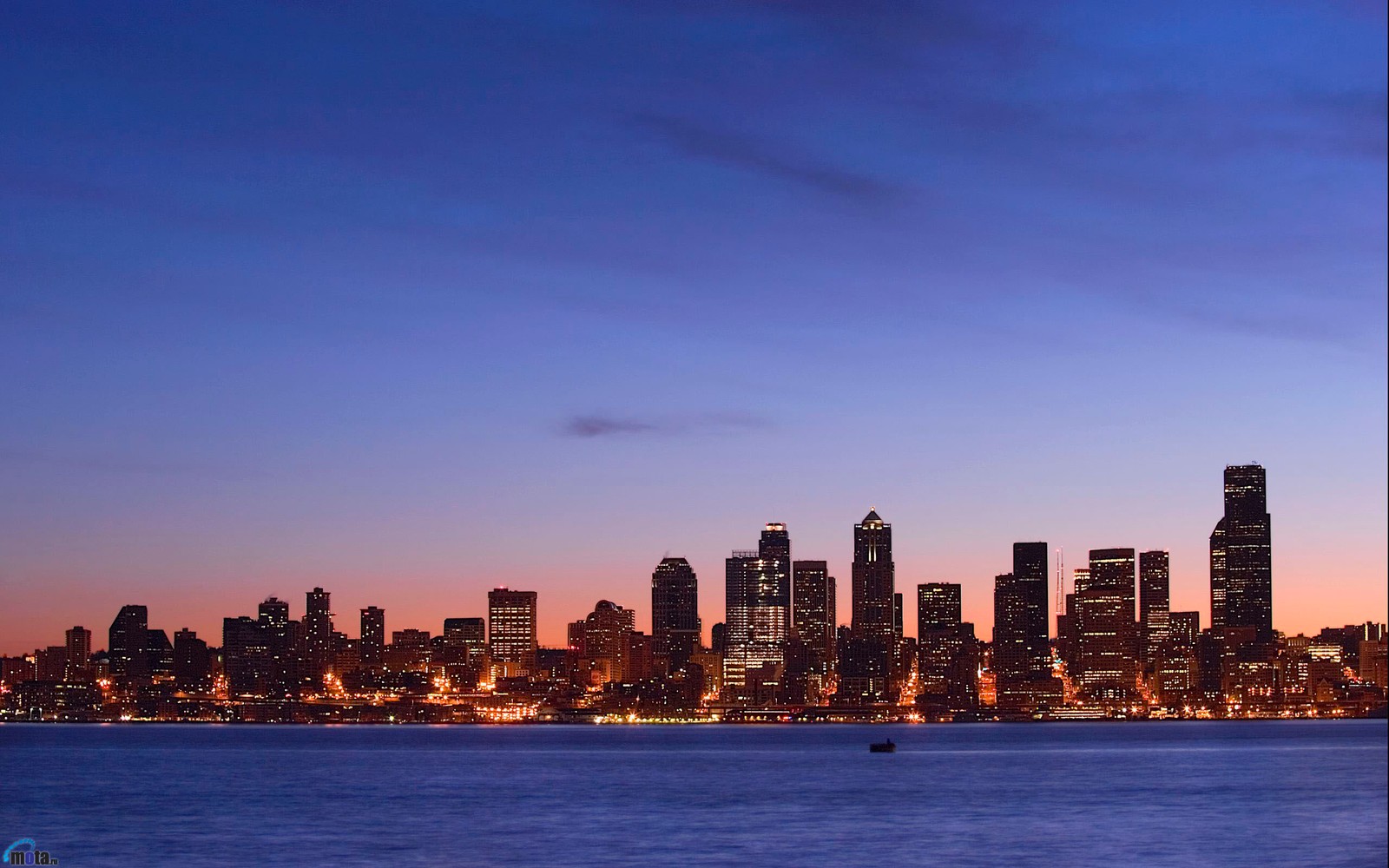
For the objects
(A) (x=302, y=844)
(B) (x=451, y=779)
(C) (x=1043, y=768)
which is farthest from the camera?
(C) (x=1043, y=768)

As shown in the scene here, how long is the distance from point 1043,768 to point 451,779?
50116 mm

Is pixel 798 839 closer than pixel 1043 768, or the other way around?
pixel 798 839

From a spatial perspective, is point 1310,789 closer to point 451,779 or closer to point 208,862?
point 451,779

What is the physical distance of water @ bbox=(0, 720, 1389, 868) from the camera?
7681 cm

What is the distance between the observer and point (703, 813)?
9894 cm

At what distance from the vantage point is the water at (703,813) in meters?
76.8

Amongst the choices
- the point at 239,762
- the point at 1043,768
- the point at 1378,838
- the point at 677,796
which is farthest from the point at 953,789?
the point at 239,762

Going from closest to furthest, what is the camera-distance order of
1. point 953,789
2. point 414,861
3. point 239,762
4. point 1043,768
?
1. point 414,861
2. point 953,789
3. point 1043,768
4. point 239,762

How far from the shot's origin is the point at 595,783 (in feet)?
428
